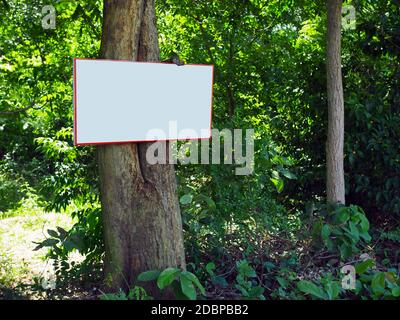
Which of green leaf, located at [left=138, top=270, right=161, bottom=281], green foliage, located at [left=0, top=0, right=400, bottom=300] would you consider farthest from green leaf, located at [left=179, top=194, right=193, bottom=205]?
green leaf, located at [left=138, top=270, right=161, bottom=281]

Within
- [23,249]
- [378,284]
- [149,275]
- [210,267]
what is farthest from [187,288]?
[23,249]

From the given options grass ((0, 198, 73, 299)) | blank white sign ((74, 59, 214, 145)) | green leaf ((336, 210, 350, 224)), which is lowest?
grass ((0, 198, 73, 299))

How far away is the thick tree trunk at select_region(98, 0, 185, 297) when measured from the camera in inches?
159

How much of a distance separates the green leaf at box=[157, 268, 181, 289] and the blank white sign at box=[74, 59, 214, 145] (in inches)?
35.3

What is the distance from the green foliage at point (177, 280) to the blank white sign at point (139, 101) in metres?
0.90

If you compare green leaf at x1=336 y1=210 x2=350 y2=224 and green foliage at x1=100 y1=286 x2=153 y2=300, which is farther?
green leaf at x1=336 y1=210 x2=350 y2=224

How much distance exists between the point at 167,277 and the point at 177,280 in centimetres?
12

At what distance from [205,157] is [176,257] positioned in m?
1.21

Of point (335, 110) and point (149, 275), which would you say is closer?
point (149, 275)

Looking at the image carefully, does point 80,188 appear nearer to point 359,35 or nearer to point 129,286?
point 129,286

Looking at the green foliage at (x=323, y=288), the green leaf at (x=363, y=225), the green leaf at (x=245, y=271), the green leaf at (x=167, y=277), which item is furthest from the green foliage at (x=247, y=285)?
the green leaf at (x=363, y=225)

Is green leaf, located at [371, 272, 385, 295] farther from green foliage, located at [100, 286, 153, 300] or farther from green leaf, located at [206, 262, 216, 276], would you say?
green foliage, located at [100, 286, 153, 300]

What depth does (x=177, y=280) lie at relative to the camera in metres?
3.87

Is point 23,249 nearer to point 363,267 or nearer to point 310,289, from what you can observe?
point 310,289
